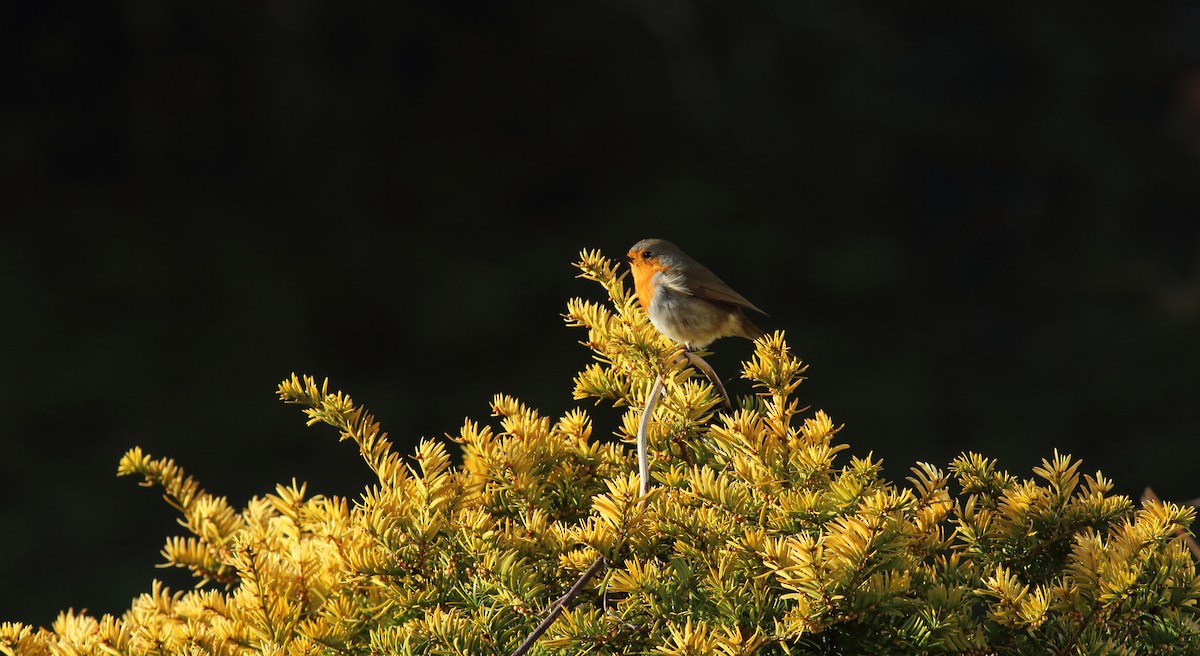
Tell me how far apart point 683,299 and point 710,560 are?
59 cm

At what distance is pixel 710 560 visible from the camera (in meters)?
1.15

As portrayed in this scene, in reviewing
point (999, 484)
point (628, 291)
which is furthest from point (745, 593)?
point (628, 291)

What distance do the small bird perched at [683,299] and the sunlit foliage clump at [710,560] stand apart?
0.21 m

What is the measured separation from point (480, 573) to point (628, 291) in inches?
24.6

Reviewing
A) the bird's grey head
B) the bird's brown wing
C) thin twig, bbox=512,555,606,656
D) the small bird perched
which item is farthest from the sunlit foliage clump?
the bird's grey head

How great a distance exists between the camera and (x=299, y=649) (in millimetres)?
1242

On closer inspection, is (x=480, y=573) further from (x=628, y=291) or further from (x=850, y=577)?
(x=628, y=291)

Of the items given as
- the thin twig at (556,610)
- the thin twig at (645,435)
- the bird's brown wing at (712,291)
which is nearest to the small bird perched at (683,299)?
the bird's brown wing at (712,291)

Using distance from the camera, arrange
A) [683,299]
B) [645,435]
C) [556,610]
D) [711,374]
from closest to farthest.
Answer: [556,610] → [645,435] → [711,374] → [683,299]

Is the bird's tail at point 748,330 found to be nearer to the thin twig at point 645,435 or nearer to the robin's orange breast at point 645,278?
the robin's orange breast at point 645,278

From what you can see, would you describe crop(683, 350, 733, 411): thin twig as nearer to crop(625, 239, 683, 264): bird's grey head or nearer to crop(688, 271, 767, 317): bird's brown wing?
crop(688, 271, 767, 317): bird's brown wing

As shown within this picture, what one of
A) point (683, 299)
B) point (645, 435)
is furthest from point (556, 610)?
point (683, 299)

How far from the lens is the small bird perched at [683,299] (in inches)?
64.4

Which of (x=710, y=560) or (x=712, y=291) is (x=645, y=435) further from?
(x=712, y=291)
